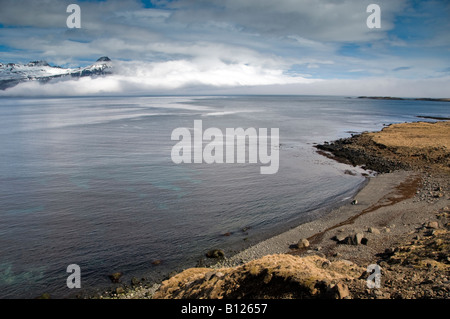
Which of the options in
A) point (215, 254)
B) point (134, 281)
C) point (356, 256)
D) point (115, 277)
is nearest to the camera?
point (134, 281)

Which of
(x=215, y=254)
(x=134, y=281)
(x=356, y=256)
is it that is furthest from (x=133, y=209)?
(x=356, y=256)

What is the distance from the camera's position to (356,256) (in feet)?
48.6

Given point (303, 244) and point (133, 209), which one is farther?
point (133, 209)

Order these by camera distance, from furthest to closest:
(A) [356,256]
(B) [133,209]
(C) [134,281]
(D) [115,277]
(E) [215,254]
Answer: (B) [133,209], (E) [215,254], (A) [356,256], (D) [115,277], (C) [134,281]

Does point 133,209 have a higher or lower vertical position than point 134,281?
higher

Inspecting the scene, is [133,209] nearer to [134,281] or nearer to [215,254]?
[134,281]

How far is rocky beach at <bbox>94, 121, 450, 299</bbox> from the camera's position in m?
9.70

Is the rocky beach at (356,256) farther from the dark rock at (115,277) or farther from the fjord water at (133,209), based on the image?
the fjord water at (133,209)

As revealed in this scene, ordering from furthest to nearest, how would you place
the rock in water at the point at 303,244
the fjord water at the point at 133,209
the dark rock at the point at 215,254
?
1. the rock in water at the point at 303,244
2. the dark rock at the point at 215,254
3. the fjord water at the point at 133,209

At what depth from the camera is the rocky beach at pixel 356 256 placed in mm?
9695

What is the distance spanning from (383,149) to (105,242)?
42.4 meters

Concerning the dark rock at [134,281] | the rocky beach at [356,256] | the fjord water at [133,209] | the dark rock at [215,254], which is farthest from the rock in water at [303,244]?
the dark rock at [134,281]

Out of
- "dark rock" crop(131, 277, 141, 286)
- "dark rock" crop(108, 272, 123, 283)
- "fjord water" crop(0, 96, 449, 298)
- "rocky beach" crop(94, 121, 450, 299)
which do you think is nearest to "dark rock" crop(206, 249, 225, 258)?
"rocky beach" crop(94, 121, 450, 299)

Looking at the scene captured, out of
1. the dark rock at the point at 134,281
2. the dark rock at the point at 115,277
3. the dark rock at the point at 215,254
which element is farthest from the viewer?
the dark rock at the point at 215,254
